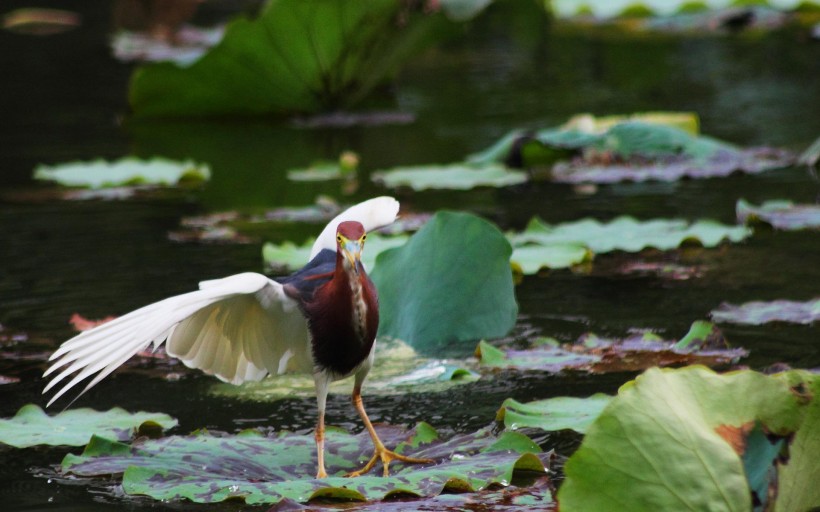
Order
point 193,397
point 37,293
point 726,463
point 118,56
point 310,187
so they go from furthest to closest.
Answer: point 118,56
point 310,187
point 37,293
point 193,397
point 726,463

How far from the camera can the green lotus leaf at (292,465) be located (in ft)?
7.31

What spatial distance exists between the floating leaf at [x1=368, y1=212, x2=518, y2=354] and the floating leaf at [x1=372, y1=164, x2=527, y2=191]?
1.81 metres

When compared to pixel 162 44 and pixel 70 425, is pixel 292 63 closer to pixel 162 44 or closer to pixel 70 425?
pixel 70 425

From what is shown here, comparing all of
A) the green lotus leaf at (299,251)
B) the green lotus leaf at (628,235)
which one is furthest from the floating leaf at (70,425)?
the green lotus leaf at (628,235)

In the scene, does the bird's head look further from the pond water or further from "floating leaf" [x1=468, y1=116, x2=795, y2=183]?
"floating leaf" [x1=468, y1=116, x2=795, y2=183]

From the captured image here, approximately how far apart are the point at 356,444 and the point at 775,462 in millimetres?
1030

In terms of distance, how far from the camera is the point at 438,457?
8.21 feet

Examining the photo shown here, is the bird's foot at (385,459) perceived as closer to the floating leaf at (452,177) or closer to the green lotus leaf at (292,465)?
the green lotus leaf at (292,465)

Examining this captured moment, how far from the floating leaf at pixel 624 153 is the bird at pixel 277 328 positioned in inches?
114

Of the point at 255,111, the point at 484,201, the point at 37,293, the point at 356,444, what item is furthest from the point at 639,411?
the point at 255,111

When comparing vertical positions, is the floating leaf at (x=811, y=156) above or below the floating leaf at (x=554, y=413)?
above

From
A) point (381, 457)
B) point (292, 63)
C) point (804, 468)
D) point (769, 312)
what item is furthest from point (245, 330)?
point (292, 63)

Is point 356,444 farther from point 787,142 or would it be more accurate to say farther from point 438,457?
point 787,142

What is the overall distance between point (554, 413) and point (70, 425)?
1.01 meters
